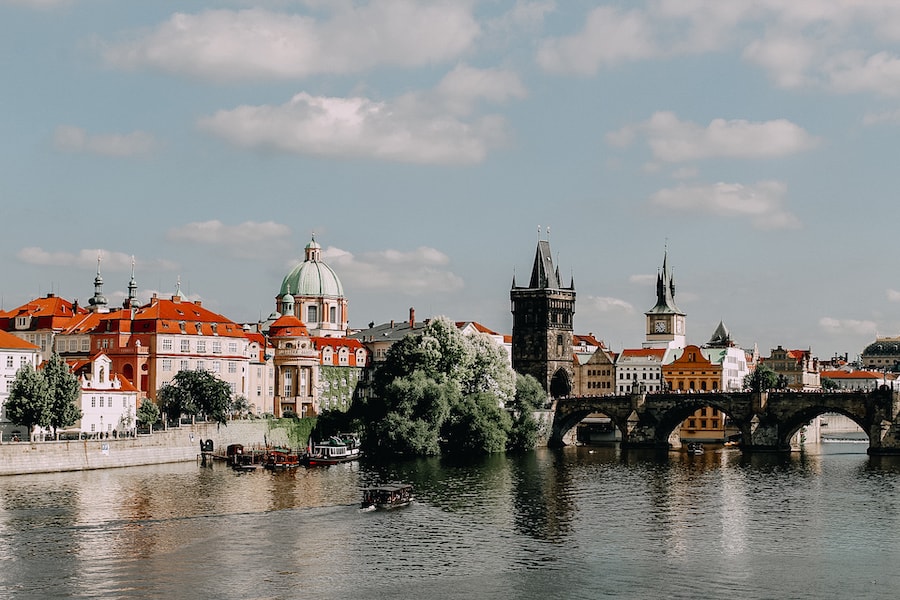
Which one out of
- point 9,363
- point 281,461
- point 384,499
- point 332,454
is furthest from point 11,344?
point 384,499

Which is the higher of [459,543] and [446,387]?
[446,387]

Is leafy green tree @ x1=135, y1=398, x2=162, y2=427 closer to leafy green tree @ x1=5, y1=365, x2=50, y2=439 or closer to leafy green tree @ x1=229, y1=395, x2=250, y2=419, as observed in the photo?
leafy green tree @ x1=229, y1=395, x2=250, y2=419

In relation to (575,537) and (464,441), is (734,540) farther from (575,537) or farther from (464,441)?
(464,441)

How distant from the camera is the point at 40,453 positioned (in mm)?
107562

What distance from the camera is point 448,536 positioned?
77188 mm

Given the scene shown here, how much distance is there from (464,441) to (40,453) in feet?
148

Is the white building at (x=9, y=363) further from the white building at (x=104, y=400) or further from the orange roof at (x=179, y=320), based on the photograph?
the orange roof at (x=179, y=320)

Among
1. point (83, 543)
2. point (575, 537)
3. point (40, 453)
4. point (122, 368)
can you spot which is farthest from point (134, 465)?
point (575, 537)

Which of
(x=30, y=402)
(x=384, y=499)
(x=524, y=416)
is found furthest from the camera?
(x=524, y=416)

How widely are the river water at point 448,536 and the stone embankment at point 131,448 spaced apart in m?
2.73

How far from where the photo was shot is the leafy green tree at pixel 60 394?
113 m

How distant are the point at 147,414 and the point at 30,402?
70.5 feet

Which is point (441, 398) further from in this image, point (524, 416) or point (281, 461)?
point (281, 461)

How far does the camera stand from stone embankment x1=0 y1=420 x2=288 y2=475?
106000 mm
